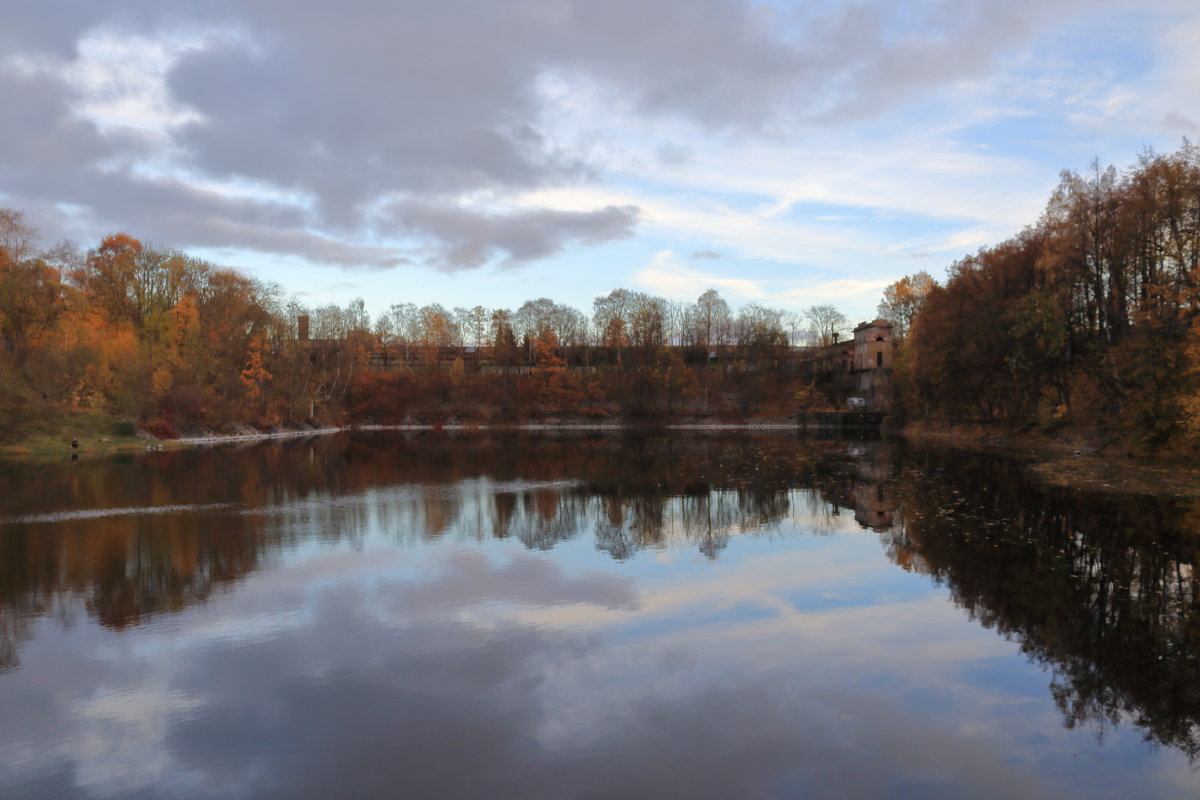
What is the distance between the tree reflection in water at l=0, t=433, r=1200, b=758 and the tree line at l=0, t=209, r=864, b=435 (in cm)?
1951

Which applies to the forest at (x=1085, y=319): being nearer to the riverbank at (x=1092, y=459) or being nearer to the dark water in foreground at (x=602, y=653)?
the riverbank at (x=1092, y=459)

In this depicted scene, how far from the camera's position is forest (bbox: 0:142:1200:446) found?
37.8 meters

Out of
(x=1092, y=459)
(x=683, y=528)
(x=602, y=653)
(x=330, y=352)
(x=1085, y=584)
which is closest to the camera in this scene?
(x=602, y=653)

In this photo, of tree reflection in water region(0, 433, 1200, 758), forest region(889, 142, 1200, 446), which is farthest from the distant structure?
tree reflection in water region(0, 433, 1200, 758)

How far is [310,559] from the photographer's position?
1809 centimetres

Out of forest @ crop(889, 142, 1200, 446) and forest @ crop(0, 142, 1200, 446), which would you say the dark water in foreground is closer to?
forest @ crop(889, 142, 1200, 446)

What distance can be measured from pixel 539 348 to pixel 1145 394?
249ft

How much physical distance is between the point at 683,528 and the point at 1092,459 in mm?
27719

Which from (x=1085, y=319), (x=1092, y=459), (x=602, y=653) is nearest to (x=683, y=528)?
(x=602, y=653)

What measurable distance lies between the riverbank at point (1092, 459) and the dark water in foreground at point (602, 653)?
5241 mm

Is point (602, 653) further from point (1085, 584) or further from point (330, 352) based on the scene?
point (330, 352)

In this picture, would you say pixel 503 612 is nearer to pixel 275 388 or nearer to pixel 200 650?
pixel 200 650

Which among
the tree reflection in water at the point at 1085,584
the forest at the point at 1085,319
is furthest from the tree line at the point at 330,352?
the tree reflection in water at the point at 1085,584

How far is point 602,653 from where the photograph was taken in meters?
11.5
